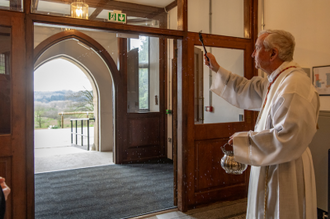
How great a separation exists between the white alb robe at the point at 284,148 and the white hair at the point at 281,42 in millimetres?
69

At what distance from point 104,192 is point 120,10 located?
2.44 m

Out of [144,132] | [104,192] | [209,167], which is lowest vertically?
[104,192]

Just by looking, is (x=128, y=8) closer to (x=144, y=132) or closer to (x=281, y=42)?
(x=281, y=42)

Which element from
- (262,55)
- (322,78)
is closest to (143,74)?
(322,78)

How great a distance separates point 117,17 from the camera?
2496mm

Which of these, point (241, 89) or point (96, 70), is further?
point (96, 70)

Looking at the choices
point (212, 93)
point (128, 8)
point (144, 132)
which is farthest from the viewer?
point (144, 132)

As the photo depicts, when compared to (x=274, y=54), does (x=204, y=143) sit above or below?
below

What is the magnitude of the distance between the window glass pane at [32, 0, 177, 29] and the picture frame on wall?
151 cm

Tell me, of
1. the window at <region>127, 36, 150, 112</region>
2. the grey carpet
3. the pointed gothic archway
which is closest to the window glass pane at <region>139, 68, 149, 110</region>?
the window at <region>127, 36, 150, 112</region>

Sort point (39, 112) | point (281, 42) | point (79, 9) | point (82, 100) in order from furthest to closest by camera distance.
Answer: point (39, 112) < point (82, 100) < point (79, 9) < point (281, 42)

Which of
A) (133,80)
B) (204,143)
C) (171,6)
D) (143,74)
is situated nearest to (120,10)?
(171,6)

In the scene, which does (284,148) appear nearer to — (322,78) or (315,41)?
(322,78)

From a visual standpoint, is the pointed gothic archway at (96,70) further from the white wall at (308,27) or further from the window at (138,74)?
the white wall at (308,27)
